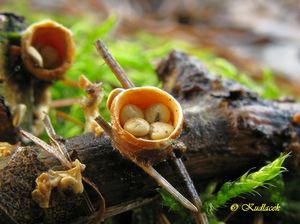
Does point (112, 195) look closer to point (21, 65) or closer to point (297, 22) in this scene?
point (21, 65)

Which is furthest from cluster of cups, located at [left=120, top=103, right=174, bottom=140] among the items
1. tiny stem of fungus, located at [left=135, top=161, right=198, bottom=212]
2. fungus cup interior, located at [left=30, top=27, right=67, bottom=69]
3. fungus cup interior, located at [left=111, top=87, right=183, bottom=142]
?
fungus cup interior, located at [left=30, top=27, right=67, bottom=69]

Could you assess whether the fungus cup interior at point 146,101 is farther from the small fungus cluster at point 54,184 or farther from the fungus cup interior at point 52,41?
the fungus cup interior at point 52,41

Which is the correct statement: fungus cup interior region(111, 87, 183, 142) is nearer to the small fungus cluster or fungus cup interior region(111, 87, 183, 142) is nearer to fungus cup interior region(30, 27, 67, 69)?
the small fungus cluster

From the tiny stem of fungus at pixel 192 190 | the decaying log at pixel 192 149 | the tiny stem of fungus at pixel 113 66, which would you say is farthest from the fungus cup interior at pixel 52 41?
the tiny stem of fungus at pixel 192 190

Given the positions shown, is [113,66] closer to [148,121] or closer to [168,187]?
[148,121]

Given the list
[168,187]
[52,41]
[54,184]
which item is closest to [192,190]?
[168,187]

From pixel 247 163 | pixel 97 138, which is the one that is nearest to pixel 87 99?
pixel 97 138

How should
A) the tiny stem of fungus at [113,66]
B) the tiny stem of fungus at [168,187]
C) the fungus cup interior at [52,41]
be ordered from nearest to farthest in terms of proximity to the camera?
the tiny stem of fungus at [168,187] < the tiny stem of fungus at [113,66] < the fungus cup interior at [52,41]
